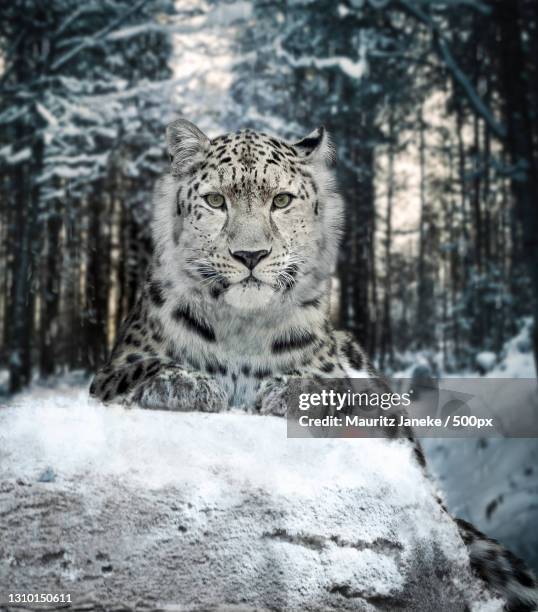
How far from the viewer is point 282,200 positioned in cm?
322

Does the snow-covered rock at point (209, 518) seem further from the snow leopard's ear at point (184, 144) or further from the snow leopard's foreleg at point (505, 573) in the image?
the snow leopard's ear at point (184, 144)

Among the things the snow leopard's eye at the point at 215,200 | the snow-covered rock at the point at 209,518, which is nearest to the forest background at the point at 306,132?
the snow leopard's eye at the point at 215,200

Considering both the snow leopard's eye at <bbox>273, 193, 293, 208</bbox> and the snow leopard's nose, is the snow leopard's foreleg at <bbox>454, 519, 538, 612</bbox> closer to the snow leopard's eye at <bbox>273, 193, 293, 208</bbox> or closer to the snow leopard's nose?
the snow leopard's nose

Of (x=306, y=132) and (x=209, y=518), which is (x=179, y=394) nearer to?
(x=209, y=518)

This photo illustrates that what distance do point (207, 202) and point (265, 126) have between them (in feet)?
22.6

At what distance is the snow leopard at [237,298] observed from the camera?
117 inches

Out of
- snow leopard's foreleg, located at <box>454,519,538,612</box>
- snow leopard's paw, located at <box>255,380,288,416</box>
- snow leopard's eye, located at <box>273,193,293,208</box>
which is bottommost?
snow leopard's foreleg, located at <box>454,519,538,612</box>

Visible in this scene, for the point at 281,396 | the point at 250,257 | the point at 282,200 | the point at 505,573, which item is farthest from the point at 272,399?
the point at 505,573

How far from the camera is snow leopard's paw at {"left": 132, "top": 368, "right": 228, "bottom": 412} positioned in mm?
2889

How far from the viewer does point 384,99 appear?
Answer: 1009 cm

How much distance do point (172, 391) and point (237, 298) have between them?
455 millimetres

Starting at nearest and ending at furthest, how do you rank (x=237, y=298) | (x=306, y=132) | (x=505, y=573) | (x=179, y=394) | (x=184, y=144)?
(x=179, y=394) < (x=237, y=298) < (x=505, y=573) < (x=184, y=144) < (x=306, y=132)

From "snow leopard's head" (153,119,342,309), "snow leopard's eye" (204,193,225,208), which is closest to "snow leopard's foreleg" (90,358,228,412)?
"snow leopard's head" (153,119,342,309)

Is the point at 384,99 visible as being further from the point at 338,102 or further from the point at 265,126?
the point at 265,126
